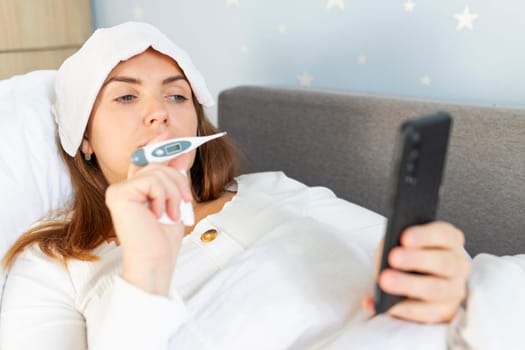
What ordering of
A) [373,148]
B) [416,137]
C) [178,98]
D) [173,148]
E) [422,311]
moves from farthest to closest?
[373,148] → [178,98] → [173,148] → [422,311] → [416,137]

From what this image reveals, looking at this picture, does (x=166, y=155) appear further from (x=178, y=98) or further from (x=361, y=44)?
(x=361, y=44)

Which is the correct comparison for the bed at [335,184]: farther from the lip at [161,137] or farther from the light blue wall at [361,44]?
the lip at [161,137]

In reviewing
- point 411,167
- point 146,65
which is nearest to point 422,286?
point 411,167

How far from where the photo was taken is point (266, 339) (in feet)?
2.29

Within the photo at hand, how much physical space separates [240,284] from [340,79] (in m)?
0.65

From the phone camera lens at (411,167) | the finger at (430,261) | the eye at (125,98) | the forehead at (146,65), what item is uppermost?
the forehead at (146,65)

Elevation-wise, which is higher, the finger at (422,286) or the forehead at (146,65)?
the forehead at (146,65)

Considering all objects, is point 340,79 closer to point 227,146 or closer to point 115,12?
point 227,146

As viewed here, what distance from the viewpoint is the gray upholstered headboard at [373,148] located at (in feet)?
3.01

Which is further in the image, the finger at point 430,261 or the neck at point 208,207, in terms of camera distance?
the neck at point 208,207

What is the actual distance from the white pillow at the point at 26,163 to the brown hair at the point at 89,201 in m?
0.03

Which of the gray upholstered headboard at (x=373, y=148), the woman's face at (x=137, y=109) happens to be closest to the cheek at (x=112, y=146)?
the woman's face at (x=137, y=109)

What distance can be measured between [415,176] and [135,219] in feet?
1.09

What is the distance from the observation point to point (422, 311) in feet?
1.95
